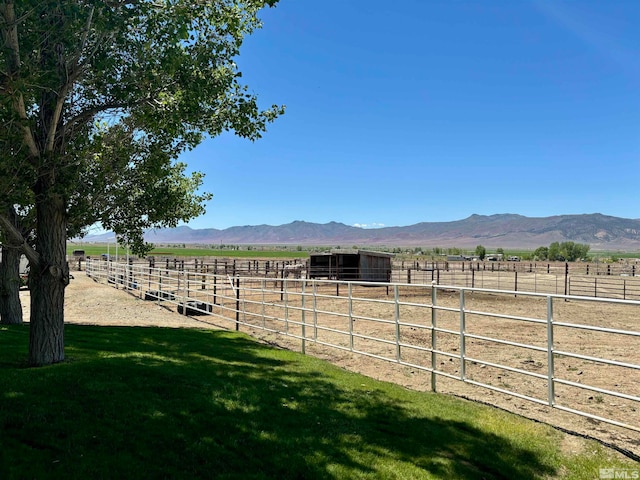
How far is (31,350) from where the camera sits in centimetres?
687

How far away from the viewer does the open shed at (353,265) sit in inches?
1367

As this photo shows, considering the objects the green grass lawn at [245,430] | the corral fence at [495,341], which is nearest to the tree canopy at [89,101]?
the green grass lawn at [245,430]

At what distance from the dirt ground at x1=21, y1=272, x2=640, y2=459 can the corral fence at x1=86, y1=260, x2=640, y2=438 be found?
4 cm

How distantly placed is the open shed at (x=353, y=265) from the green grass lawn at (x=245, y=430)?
27.5 m

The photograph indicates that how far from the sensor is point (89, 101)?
7449 millimetres

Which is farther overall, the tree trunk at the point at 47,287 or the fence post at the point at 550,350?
the tree trunk at the point at 47,287

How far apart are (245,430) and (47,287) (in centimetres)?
429

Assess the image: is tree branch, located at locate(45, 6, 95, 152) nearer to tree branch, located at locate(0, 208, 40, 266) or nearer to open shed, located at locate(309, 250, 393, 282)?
tree branch, located at locate(0, 208, 40, 266)

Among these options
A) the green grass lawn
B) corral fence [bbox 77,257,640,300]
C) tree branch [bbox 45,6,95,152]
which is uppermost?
tree branch [bbox 45,6,95,152]

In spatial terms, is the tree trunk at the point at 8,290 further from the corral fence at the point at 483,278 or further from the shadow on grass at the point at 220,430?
the corral fence at the point at 483,278

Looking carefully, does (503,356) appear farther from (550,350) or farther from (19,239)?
(19,239)

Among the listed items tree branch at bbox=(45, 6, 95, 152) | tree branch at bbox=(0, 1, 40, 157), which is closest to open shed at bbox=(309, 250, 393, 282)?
tree branch at bbox=(45, 6, 95, 152)

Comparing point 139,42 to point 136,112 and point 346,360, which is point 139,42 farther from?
point 346,360

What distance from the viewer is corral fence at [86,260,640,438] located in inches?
231
